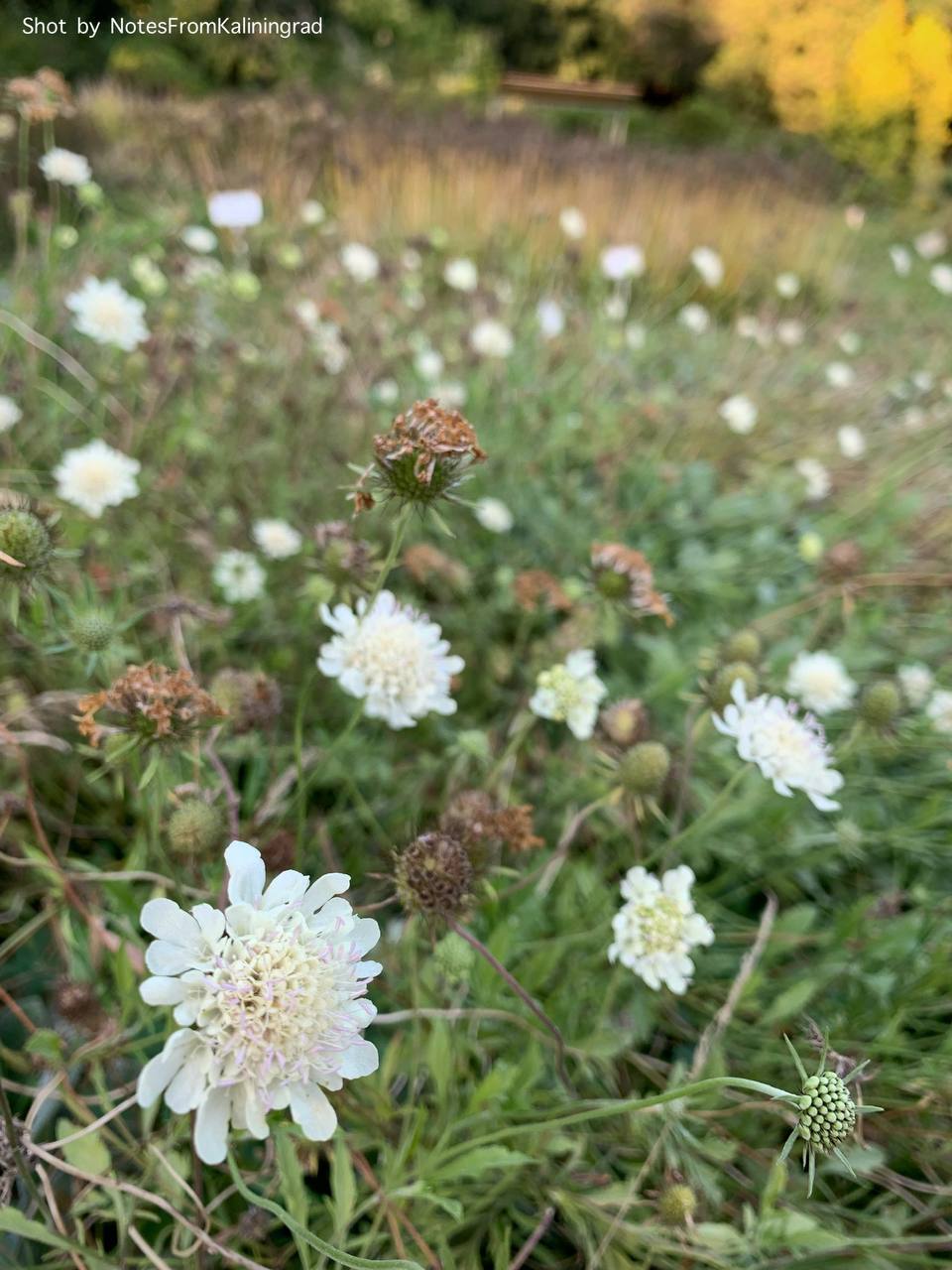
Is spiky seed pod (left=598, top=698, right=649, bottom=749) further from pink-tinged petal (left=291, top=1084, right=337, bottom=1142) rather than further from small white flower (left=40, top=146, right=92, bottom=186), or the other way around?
small white flower (left=40, top=146, right=92, bottom=186)

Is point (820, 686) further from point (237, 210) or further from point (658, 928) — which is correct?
point (237, 210)

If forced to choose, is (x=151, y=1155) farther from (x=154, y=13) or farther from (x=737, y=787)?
(x=154, y=13)

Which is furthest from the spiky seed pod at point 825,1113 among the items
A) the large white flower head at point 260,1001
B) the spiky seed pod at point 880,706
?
the spiky seed pod at point 880,706

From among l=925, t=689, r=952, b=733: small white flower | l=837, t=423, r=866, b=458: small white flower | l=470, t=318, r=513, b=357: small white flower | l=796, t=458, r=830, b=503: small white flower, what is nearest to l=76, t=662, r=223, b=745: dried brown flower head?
l=925, t=689, r=952, b=733: small white flower

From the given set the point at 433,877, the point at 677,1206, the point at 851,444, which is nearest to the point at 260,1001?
the point at 433,877

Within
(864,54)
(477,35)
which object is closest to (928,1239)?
(864,54)

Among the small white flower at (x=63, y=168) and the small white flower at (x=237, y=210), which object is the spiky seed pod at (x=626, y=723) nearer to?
the small white flower at (x=63, y=168)
